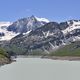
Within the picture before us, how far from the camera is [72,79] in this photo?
9356 cm

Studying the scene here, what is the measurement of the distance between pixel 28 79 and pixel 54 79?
749cm

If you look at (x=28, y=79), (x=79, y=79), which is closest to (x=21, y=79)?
(x=28, y=79)

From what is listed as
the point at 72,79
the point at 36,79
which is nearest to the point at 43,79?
the point at 36,79

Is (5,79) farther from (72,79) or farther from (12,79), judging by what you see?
(72,79)

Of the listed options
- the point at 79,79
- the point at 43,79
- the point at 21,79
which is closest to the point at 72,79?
the point at 79,79

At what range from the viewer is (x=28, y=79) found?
93.4m

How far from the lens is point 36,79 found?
93.3 m

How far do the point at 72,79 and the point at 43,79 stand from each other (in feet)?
27.4

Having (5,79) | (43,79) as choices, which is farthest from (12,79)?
(43,79)

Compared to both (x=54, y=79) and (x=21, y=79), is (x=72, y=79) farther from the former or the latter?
(x=21, y=79)

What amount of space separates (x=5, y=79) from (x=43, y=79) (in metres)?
10.9

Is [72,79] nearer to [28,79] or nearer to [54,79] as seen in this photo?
[54,79]

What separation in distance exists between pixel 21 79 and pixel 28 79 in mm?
2031

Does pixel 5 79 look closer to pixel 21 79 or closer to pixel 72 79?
pixel 21 79
